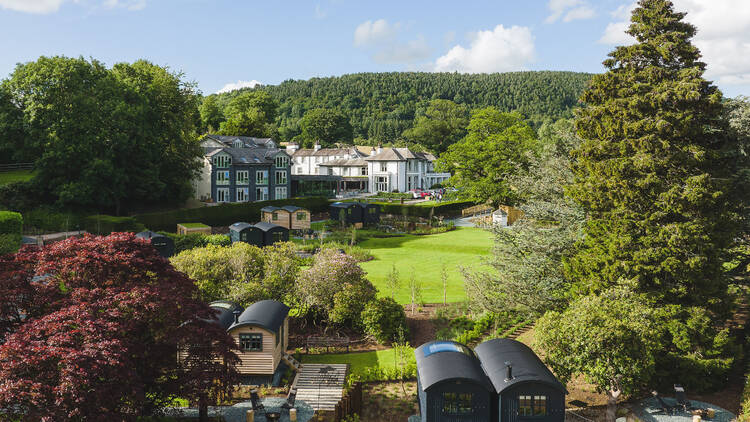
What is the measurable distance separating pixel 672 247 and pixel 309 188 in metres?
Answer: 61.2

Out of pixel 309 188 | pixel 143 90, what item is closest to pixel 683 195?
pixel 143 90

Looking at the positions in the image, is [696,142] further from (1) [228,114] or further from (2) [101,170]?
(1) [228,114]

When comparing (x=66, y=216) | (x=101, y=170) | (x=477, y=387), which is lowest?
(x=477, y=387)

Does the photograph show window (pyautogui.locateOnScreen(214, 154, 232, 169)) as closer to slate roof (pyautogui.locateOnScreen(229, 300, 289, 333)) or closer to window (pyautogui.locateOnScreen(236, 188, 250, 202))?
window (pyautogui.locateOnScreen(236, 188, 250, 202))

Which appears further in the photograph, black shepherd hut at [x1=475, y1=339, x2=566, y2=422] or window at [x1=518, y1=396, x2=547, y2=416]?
window at [x1=518, y1=396, x2=547, y2=416]

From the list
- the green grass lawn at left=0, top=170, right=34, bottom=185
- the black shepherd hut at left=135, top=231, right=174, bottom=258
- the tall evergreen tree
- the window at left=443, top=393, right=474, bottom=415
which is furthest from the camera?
the green grass lawn at left=0, top=170, right=34, bottom=185

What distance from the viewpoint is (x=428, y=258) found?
4119 centimetres

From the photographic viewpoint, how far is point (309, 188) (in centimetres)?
7562

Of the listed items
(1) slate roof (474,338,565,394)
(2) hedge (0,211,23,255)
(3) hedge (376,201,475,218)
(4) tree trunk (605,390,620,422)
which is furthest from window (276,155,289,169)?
(4) tree trunk (605,390,620,422)

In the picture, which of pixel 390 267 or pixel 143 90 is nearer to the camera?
pixel 390 267

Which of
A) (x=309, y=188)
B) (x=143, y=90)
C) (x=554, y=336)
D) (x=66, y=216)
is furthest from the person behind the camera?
(x=309, y=188)

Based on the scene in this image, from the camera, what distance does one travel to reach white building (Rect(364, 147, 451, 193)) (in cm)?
8544

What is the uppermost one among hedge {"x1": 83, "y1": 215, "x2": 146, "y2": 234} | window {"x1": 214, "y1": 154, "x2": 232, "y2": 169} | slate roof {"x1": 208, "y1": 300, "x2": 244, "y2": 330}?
window {"x1": 214, "y1": 154, "x2": 232, "y2": 169}

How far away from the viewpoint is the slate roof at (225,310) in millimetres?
21139
